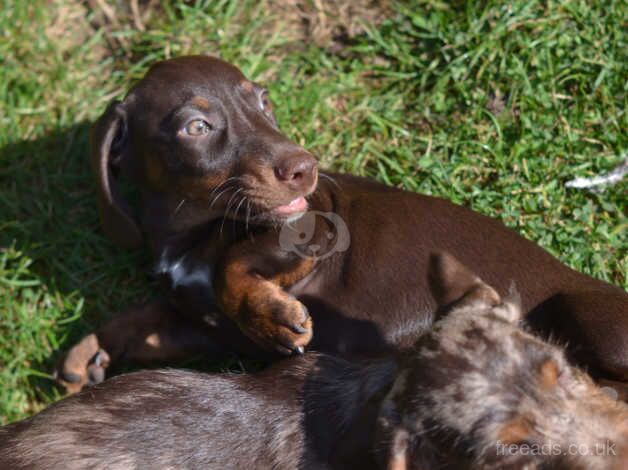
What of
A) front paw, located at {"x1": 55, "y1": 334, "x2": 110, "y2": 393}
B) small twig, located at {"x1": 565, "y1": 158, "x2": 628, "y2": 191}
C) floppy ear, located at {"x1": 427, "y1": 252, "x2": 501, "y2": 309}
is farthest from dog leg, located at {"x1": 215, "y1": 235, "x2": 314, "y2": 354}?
small twig, located at {"x1": 565, "y1": 158, "x2": 628, "y2": 191}

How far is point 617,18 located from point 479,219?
6.58ft

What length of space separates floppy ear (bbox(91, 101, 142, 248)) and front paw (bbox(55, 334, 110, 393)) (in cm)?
76

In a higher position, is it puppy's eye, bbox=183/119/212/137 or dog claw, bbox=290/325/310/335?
puppy's eye, bbox=183/119/212/137

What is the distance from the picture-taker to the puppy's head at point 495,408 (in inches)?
143

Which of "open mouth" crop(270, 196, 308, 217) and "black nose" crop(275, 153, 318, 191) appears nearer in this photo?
"black nose" crop(275, 153, 318, 191)

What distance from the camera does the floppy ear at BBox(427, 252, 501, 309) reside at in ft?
13.4

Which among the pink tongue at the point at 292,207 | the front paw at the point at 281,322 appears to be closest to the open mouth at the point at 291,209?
the pink tongue at the point at 292,207

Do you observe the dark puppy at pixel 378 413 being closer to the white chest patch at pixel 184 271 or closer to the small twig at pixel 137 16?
the white chest patch at pixel 184 271

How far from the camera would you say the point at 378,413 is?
3971mm

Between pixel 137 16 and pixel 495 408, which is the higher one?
pixel 137 16

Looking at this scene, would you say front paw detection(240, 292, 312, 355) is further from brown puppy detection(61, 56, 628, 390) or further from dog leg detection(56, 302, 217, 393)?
dog leg detection(56, 302, 217, 393)

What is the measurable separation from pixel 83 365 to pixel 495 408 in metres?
Answer: 2.88

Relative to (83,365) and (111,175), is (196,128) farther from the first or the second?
(83,365)

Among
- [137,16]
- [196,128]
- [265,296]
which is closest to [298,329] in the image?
[265,296]
